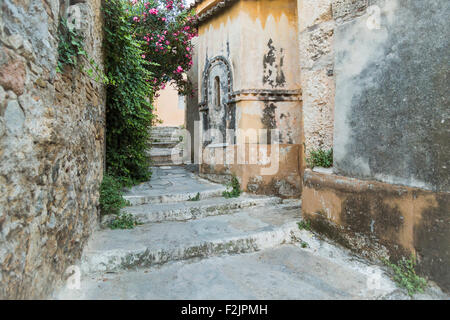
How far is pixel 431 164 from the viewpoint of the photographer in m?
1.95

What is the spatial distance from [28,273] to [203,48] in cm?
533

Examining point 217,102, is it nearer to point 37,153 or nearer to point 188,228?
point 188,228

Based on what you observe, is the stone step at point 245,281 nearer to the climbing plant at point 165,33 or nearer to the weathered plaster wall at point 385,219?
the weathered plaster wall at point 385,219

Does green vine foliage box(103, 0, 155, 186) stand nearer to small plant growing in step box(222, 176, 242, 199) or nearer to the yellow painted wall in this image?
small plant growing in step box(222, 176, 242, 199)

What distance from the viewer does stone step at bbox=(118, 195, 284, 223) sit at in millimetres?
3432

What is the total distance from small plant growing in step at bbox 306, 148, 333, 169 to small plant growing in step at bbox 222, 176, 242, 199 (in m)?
1.67

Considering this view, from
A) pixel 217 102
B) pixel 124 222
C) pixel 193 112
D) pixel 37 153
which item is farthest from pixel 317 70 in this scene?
pixel 193 112

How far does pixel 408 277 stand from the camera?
206 cm

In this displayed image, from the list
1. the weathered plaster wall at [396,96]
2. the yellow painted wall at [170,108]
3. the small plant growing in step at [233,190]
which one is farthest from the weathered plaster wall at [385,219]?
the yellow painted wall at [170,108]

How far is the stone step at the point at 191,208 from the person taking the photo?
11.3 ft

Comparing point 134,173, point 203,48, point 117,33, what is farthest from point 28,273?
point 203,48

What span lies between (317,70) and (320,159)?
1.02 m

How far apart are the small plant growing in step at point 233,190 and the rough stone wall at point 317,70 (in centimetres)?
169

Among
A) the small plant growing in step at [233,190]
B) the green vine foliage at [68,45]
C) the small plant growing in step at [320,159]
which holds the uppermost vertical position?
the green vine foliage at [68,45]
